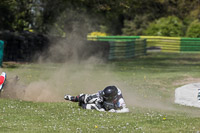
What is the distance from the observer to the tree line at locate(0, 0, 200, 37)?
1216 inches

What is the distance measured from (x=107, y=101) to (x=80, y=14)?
2531 centimetres

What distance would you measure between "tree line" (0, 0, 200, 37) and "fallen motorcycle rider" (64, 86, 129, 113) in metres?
17.2

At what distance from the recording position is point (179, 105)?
46.7 feet

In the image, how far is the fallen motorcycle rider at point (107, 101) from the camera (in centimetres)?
1130

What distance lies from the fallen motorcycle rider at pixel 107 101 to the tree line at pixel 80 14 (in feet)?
56.3

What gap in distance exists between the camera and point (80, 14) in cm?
3606

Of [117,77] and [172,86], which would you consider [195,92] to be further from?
[117,77]

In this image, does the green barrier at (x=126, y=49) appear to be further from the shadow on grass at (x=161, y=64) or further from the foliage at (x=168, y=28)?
the foliage at (x=168, y=28)

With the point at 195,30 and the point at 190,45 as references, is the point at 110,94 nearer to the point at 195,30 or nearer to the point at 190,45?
the point at 190,45

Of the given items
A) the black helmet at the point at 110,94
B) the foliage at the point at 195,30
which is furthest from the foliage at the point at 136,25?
the black helmet at the point at 110,94

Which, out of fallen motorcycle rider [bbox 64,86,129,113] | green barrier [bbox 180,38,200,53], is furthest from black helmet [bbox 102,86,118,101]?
green barrier [bbox 180,38,200,53]

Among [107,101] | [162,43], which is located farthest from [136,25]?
[107,101]

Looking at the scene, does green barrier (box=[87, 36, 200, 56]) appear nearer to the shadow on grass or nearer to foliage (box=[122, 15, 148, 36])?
the shadow on grass

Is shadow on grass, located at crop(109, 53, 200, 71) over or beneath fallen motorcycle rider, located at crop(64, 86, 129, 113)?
beneath
